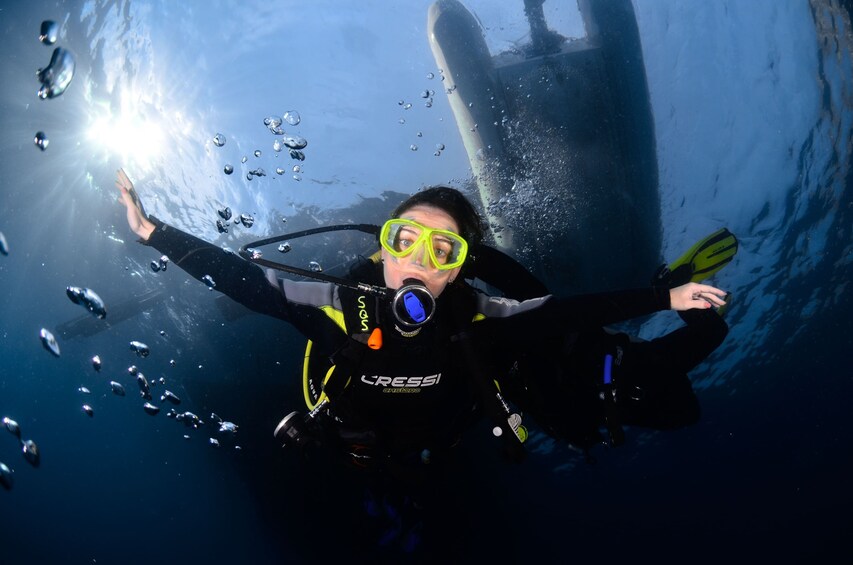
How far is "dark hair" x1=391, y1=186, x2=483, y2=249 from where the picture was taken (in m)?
4.05

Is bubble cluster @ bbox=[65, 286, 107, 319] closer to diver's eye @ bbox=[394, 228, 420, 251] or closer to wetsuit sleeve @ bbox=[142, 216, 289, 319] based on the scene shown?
wetsuit sleeve @ bbox=[142, 216, 289, 319]

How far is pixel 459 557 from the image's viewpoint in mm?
15281

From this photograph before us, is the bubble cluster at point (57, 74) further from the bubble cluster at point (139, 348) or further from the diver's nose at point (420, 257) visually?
the bubble cluster at point (139, 348)

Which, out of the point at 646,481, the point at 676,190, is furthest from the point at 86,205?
the point at 646,481

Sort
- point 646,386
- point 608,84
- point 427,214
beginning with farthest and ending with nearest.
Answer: point 608,84
point 646,386
point 427,214

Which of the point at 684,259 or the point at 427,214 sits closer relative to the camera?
the point at 427,214

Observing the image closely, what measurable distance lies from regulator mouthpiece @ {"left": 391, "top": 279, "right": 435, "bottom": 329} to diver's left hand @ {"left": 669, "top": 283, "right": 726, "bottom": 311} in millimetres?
2206

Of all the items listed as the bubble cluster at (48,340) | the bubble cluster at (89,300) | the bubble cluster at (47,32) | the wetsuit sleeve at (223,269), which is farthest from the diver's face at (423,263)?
the bubble cluster at (48,340)

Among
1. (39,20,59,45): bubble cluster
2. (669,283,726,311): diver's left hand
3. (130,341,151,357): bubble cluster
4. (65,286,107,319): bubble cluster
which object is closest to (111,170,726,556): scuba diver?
(669,283,726,311): diver's left hand

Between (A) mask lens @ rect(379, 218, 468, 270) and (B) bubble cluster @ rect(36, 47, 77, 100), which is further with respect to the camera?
(B) bubble cluster @ rect(36, 47, 77, 100)

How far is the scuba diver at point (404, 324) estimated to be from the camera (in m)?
3.45

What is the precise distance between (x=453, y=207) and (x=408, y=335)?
57.9 inches

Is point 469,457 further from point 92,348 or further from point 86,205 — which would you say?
point 92,348

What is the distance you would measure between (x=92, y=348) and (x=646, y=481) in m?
43.5
